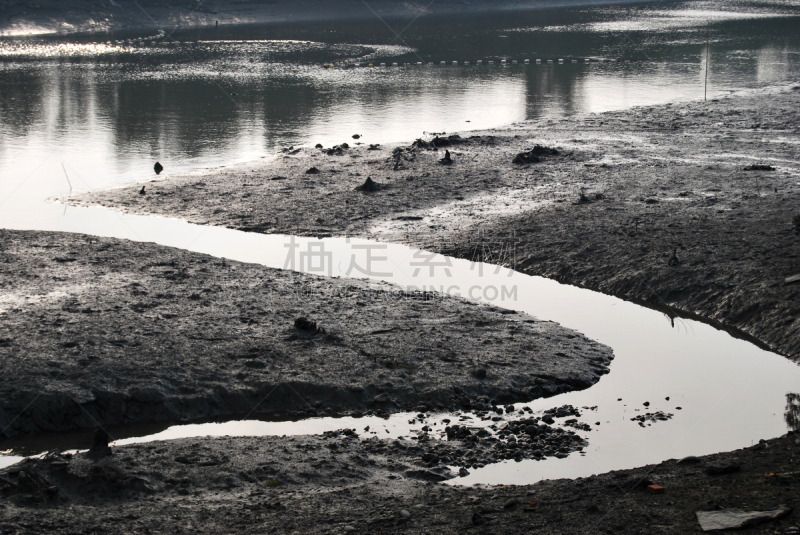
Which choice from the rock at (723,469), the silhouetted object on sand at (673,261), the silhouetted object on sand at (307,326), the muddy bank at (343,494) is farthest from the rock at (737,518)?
the silhouetted object on sand at (673,261)

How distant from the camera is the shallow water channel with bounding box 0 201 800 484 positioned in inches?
224

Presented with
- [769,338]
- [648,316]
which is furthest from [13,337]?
[769,338]

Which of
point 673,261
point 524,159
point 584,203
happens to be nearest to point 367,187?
point 524,159

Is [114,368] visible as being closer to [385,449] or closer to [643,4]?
[385,449]

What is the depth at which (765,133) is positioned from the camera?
1502 cm

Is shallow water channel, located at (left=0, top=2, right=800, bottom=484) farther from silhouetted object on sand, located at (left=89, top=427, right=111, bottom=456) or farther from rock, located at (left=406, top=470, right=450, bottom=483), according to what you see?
silhouetted object on sand, located at (left=89, top=427, right=111, bottom=456)

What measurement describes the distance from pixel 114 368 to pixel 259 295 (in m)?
1.96

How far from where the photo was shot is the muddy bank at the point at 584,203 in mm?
8344

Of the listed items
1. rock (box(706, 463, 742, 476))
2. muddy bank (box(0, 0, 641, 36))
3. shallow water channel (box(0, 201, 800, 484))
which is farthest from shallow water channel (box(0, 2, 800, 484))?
muddy bank (box(0, 0, 641, 36))

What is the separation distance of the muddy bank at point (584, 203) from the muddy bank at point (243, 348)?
1.57 metres

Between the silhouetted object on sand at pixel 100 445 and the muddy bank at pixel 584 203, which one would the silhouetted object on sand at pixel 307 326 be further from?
the muddy bank at pixel 584 203

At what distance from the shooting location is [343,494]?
4.91m

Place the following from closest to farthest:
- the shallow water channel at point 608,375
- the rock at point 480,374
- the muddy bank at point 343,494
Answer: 1. the muddy bank at point 343,494
2. the shallow water channel at point 608,375
3. the rock at point 480,374

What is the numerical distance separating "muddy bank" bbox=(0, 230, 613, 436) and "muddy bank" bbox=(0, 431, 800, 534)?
0.69 m
